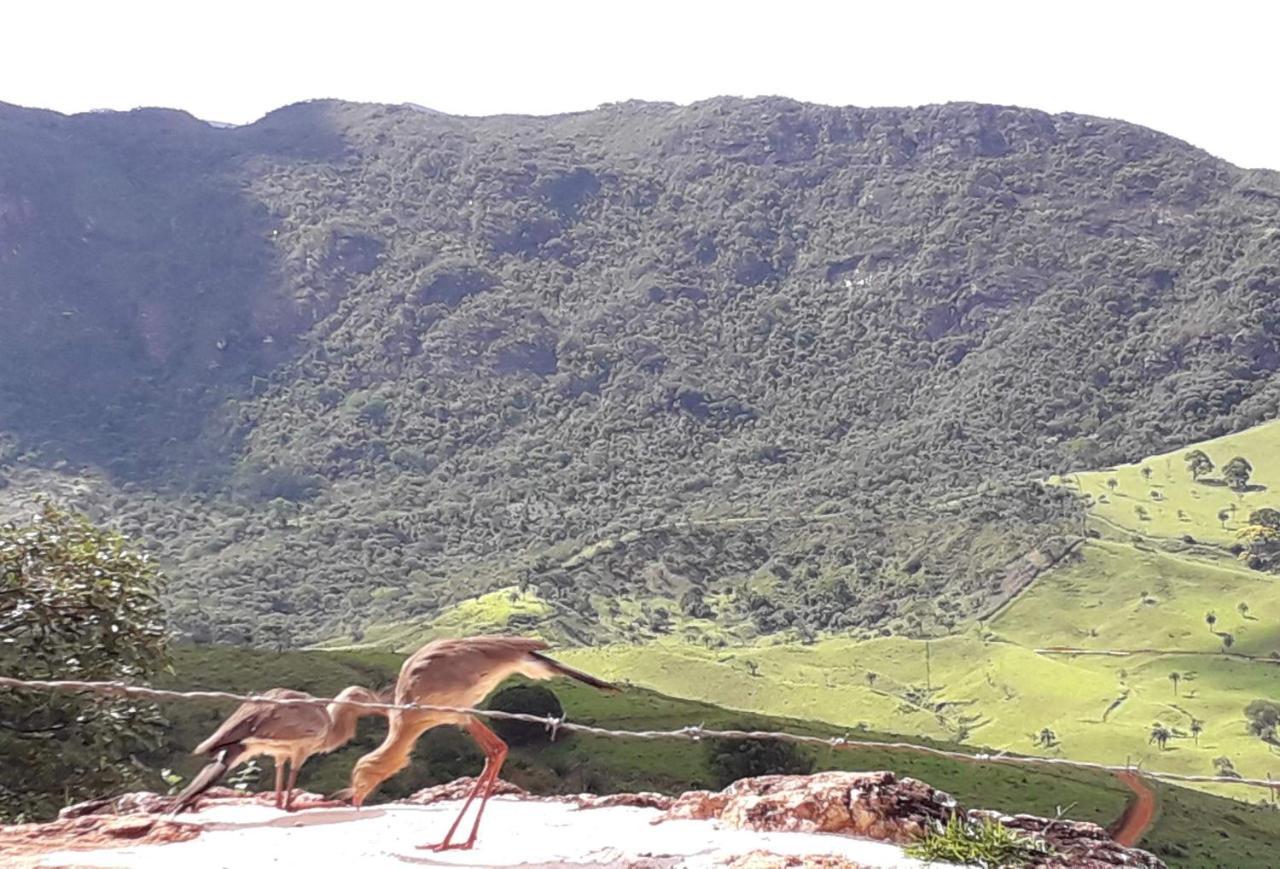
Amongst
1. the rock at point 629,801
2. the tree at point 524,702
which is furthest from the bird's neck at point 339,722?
the tree at point 524,702

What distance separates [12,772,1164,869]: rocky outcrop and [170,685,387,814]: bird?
11.7 inches

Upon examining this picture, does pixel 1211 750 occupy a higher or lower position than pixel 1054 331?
lower

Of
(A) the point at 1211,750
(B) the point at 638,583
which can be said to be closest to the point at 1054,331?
(B) the point at 638,583

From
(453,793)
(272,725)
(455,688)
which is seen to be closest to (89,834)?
(272,725)

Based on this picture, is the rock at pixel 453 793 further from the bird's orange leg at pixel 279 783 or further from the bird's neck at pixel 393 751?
the bird's neck at pixel 393 751

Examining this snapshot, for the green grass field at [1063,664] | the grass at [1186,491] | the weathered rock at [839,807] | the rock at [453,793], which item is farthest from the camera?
the grass at [1186,491]

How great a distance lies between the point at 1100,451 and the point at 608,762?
14191 cm

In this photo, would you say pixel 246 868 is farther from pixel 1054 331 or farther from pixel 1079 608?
pixel 1054 331

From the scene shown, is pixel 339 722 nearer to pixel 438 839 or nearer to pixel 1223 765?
pixel 438 839

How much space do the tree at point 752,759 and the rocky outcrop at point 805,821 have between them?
21.7 meters

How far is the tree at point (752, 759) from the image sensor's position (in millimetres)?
28188

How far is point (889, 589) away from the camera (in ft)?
413

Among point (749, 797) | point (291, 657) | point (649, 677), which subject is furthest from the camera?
point (649, 677)

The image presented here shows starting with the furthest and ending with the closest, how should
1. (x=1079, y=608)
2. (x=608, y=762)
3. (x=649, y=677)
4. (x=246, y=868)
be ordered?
(x=1079, y=608) < (x=649, y=677) < (x=608, y=762) < (x=246, y=868)
